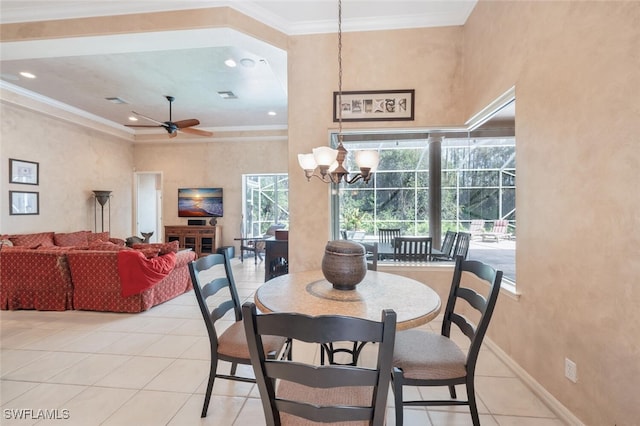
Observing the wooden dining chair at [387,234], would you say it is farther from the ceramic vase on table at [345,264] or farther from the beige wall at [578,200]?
the ceramic vase on table at [345,264]

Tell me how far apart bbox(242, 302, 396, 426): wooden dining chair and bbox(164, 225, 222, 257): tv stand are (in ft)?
21.5

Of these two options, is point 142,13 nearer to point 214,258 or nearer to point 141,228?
point 214,258

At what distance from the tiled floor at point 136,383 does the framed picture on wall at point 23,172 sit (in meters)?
3.14

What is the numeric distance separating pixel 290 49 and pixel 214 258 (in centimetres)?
240

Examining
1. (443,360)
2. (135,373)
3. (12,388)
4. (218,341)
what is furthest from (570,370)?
(12,388)

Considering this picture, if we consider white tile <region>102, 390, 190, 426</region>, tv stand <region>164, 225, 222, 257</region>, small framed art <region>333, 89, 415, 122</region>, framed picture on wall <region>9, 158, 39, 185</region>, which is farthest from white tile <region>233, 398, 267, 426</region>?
framed picture on wall <region>9, 158, 39, 185</region>

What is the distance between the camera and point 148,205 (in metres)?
8.30

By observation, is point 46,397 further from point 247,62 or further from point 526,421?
point 247,62

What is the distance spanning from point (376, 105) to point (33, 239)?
6.02m

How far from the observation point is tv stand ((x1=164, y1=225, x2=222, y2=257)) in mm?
7125

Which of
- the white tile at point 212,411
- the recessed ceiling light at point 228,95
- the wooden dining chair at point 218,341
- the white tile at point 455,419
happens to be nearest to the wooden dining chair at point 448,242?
the white tile at point 455,419

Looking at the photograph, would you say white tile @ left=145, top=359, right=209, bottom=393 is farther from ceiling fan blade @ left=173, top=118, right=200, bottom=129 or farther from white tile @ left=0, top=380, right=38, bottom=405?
ceiling fan blade @ left=173, top=118, right=200, bottom=129

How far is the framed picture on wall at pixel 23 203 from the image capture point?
15.9 feet

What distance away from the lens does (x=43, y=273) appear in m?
3.39
